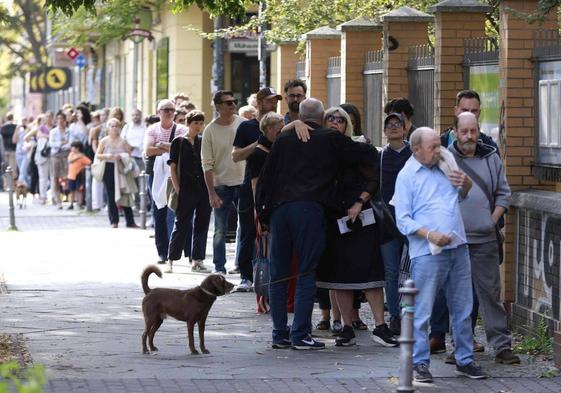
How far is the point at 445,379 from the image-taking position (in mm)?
10602

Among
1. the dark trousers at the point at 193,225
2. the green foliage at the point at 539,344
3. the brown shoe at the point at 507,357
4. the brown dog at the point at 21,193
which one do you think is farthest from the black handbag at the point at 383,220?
the brown dog at the point at 21,193

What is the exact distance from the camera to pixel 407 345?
8328mm

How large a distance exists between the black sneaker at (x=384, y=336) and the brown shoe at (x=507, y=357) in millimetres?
1053

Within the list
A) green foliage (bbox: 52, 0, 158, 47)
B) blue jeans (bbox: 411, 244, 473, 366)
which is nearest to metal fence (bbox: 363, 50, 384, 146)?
blue jeans (bbox: 411, 244, 473, 366)

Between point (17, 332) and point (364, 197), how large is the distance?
122 inches

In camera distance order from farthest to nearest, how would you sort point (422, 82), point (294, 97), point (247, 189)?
point (422, 82), point (247, 189), point (294, 97)

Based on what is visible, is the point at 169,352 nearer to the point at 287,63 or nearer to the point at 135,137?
the point at 287,63

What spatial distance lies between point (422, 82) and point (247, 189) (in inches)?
103

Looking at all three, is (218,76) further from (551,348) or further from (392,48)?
(551,348)

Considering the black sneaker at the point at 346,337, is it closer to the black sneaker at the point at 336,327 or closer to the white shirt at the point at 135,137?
the black sneaker at the point at 336,327

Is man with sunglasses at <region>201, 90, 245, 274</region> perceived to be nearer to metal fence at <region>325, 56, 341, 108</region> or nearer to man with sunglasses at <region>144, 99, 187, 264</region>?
man with sunglasses at <region>144, 99, 187, 264</region>

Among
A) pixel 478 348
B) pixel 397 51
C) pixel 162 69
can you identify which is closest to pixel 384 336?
pixel 478 348

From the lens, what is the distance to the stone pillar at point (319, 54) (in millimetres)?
21719

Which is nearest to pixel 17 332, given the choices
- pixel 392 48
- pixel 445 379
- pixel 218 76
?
pixel 445 379
